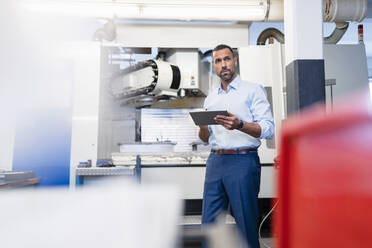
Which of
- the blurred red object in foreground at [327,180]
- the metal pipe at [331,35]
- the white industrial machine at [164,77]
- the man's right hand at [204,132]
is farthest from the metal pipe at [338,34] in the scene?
the blurred red object in foreground at [327,180]

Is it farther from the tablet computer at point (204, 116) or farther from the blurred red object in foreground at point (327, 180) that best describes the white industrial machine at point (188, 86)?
the blurred red object in foreground at point (327, 180)

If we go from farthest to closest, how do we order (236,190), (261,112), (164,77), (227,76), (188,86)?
1. (188,86)
2. (164,77)
3. (227,76)
4. (261,112)
5. (236,190)

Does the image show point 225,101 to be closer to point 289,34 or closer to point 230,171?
point 230,171

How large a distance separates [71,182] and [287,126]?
2.98 metres

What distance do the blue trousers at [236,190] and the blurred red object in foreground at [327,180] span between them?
1.46 metres

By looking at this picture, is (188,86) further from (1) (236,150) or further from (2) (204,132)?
(1) (236,150)

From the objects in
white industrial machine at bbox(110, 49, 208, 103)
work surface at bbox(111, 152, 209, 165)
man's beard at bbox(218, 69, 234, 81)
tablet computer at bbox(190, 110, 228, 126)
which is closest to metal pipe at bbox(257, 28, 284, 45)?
white industrial machine at bbox(110, 49, 208, 103)

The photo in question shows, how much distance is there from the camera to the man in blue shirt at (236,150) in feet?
5.38

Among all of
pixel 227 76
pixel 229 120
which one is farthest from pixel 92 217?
pixel 227 76

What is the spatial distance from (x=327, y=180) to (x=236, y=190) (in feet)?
4.91

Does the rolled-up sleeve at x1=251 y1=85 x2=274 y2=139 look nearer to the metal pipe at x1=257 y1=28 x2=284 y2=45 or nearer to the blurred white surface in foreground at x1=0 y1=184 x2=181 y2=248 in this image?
the blurred white surface in foreground at x1=0 y1=184 x2=181 y2=248

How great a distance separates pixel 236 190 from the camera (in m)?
1.65

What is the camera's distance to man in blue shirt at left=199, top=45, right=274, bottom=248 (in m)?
1.64

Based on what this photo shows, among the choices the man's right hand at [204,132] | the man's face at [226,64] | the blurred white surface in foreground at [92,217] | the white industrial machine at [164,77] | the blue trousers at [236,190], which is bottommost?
the blue trousers at [236,190]
